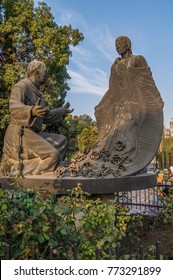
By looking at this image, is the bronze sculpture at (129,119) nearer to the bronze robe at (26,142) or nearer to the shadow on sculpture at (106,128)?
the shadow on sculpture at (106,128)

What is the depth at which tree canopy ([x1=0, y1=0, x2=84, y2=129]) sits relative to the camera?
1453 centimetres

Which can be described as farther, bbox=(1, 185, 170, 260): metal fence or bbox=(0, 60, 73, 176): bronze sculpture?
bbox=(0, 60, 73, 176): bronze sculpture

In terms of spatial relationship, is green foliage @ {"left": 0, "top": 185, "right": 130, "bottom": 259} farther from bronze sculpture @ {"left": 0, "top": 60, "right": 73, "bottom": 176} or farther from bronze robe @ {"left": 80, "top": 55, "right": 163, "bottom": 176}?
bronze robe @ {"left": 80, "top": 55, "right": 163, "bottom": 176}

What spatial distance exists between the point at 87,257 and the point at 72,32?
588 inches

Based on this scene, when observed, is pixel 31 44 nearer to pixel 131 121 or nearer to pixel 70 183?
pixel 131 121

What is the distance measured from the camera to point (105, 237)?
2279 mm

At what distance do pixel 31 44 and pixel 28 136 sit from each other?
41.7ft

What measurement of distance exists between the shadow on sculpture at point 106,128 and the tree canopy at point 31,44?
342 inches

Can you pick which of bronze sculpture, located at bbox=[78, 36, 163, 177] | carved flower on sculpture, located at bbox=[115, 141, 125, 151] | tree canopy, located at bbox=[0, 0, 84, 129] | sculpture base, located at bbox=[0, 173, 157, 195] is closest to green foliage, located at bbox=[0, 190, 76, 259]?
sculpture base, located at bbox=[0, 173, 157, 195]

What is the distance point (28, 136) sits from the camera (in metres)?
4.39

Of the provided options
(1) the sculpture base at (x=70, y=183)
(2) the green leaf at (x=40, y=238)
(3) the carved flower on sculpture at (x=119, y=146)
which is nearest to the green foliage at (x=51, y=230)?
(2) the green leaf at (x=40, y=238)

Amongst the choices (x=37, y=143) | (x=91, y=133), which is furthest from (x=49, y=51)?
(x=37, y=143)

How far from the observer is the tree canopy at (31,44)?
1453 cm
